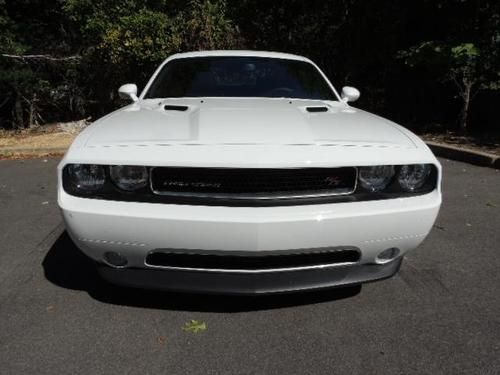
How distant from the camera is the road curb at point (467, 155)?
6368 mm

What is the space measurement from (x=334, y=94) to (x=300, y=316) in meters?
2.00

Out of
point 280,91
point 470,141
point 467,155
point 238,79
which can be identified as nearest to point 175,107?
point 238,79

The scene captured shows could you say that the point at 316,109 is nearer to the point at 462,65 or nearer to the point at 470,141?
the point at 470,141

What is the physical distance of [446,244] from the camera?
3.64 metres

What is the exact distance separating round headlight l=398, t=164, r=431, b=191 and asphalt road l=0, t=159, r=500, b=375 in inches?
27.8

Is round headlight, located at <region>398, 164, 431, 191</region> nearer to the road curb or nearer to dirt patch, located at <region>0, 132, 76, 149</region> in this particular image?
the road curb

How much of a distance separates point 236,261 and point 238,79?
1.92 m

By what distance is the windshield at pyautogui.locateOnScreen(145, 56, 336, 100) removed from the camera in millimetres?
3654

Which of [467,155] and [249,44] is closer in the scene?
[467,155]

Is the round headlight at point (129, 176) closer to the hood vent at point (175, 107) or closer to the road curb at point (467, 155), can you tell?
the hood vent at point (175, 107)

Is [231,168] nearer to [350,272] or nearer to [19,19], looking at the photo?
[350,272]

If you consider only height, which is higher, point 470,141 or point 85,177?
point 85,177

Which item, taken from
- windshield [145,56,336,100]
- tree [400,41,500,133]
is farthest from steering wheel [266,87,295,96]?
tree [400,41,500,133]

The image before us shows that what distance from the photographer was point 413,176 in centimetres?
242
